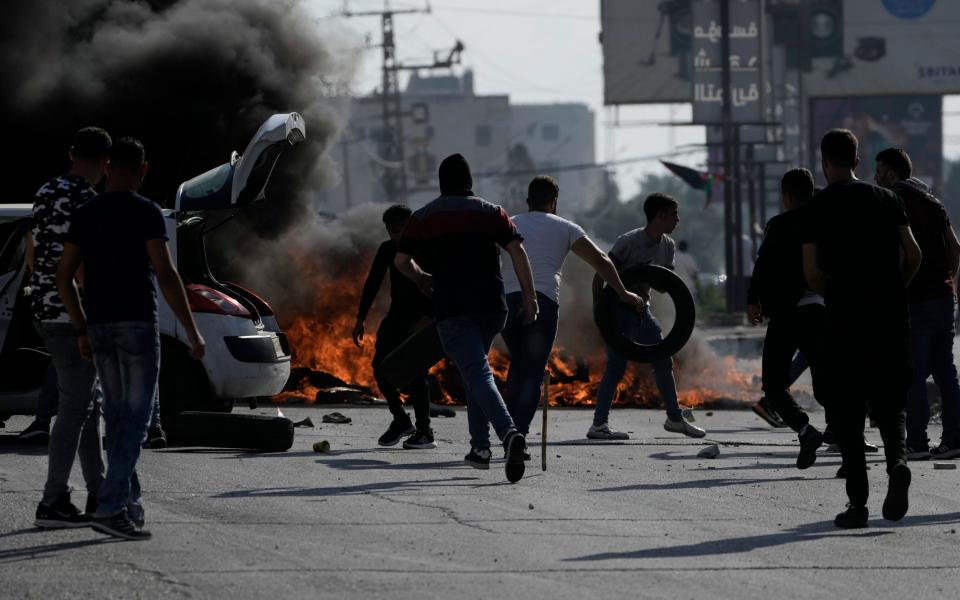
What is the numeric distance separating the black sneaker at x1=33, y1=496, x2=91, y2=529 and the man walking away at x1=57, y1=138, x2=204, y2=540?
32 cm

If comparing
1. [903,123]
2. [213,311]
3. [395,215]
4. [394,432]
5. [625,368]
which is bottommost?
[394,432]

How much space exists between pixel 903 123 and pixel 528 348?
10073 cm

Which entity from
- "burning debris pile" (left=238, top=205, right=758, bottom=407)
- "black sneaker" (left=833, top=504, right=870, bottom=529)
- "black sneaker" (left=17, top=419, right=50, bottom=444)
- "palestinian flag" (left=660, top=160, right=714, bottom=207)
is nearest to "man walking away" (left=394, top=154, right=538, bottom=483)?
"black sneaker" (left=833, top=504, right=870, bottom=529)

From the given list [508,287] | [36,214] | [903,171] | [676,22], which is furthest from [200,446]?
[676,22]

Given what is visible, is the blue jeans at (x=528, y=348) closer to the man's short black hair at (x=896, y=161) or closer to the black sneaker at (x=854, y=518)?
the man's short black hair at (x=896, y=161)

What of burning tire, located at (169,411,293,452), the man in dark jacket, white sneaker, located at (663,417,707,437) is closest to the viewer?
the man in dark jacket

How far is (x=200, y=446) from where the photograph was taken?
1045cm

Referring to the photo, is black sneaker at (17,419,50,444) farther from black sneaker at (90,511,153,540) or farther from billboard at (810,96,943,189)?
billboard at (810,96,943,189)

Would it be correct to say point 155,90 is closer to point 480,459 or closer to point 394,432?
point 394,432

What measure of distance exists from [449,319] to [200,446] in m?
2.48

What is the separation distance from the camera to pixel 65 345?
689 centimetres

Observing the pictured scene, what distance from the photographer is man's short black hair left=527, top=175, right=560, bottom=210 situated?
986 centimetres

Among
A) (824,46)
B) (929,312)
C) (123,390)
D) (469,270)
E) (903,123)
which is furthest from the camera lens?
(903,123)

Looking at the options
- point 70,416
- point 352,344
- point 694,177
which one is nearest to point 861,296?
point 70,416
